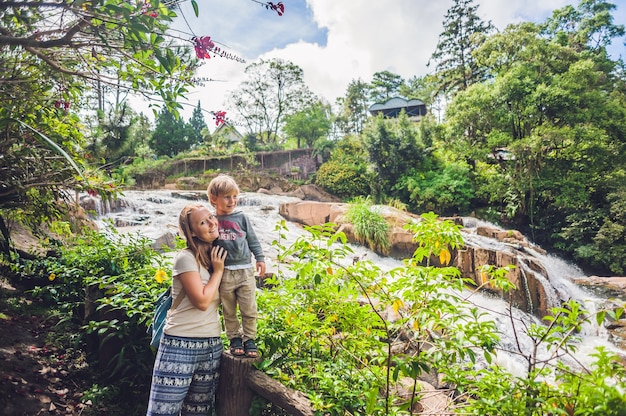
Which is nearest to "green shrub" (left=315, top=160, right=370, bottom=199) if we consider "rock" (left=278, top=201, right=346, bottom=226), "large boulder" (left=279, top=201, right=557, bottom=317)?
"rock" (left=278, top=201, right=346, bottom=226)

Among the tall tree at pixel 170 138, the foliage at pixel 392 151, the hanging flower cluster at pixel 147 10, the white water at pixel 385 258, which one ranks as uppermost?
the tall tree at pixel 170 138

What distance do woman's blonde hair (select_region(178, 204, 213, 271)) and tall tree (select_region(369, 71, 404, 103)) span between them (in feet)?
117

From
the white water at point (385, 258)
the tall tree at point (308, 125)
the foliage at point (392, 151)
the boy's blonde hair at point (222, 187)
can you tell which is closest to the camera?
the boy's blonde hair at point (222, 187)

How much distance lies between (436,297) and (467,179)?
15.2 metres

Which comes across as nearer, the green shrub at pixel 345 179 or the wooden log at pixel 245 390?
the wooden log at pixel 245 390

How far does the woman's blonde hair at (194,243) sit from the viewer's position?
173 cm

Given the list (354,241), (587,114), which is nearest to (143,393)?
(354,241)

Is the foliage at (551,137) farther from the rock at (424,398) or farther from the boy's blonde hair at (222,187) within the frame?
the boy's blonde hair at (222,187)

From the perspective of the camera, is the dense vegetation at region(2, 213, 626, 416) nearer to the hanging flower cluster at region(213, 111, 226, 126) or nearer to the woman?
the woman

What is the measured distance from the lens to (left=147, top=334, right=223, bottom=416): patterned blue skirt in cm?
162

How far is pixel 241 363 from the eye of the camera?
1.72m

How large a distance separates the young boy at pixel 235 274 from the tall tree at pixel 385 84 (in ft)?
116

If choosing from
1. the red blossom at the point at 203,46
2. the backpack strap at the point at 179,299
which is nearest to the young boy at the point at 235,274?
the backpack strap at the point at 179,299

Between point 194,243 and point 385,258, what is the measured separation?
29.5 ft
